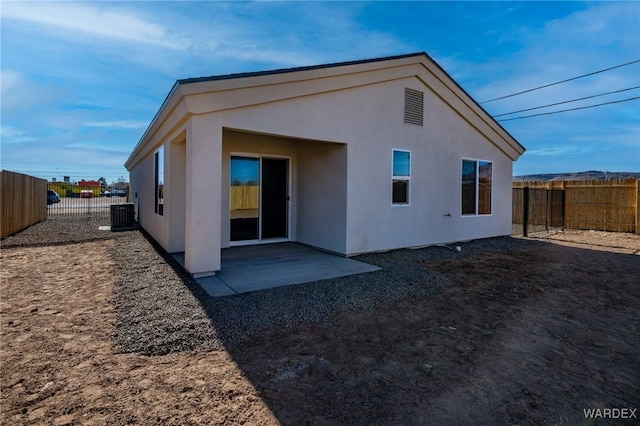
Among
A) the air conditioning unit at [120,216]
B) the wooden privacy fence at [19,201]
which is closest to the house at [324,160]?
the air conditioning unit at [120,216]

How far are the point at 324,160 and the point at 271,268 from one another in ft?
10.7

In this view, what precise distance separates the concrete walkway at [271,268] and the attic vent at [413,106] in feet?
14.0

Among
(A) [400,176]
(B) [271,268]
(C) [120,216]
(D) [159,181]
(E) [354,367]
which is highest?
(A) [400,176]

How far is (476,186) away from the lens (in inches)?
412

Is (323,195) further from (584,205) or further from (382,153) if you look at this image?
(584,205)

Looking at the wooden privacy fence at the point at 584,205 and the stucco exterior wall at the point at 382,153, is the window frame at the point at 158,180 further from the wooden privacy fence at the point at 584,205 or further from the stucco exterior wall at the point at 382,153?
the wooden privacy fence at the point at 584,205

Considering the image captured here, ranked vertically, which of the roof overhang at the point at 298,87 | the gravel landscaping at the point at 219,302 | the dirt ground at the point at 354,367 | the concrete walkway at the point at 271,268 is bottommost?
the dirt ground at the point at 354,367

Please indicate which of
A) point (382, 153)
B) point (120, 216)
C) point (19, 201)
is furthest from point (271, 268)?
point (19, 201)

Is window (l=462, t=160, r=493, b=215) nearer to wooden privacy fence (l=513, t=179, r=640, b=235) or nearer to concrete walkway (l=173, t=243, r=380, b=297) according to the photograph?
wooden privacy fence (l=513, t=179, r=640, b=235)

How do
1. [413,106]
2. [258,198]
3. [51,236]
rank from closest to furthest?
1. [413,106]
2. [258,198]
3. [51,236]

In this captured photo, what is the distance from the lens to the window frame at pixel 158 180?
858 centimetres

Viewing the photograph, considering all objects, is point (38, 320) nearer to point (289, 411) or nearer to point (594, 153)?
point (289, 411)

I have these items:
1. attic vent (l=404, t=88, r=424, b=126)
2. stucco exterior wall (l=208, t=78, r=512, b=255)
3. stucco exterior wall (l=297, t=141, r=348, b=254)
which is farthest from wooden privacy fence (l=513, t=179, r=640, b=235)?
stucco exterior wall (l=297, t=141, r=348, b=254)

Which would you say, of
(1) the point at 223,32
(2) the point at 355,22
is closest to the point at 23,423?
(1) the point at 223,32
